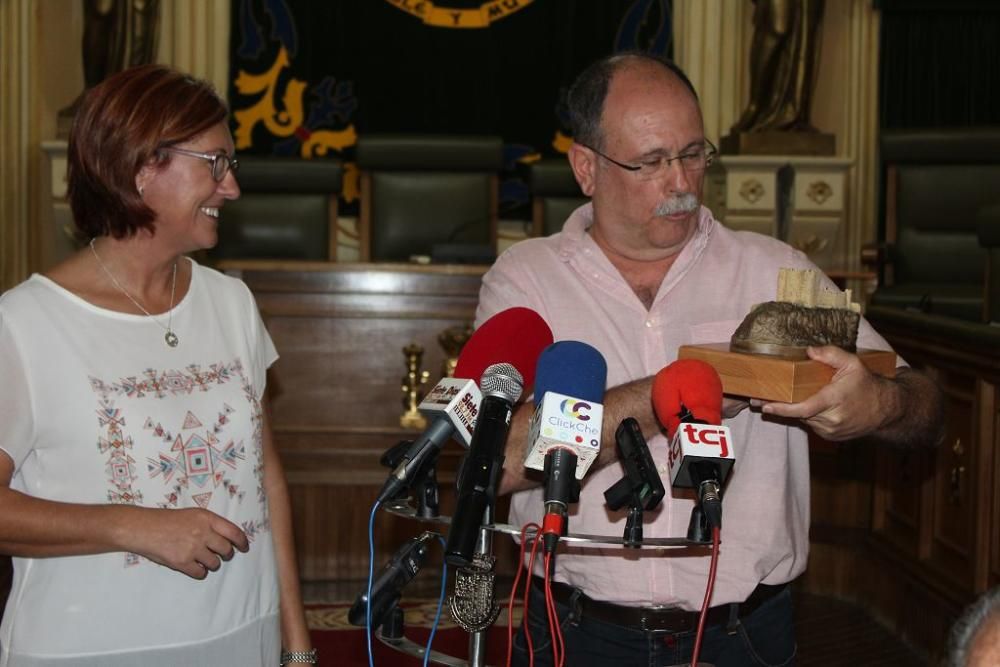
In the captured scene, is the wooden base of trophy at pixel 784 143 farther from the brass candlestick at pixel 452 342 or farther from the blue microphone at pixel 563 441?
the blue microphone at pixel 563 441

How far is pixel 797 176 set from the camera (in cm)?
679

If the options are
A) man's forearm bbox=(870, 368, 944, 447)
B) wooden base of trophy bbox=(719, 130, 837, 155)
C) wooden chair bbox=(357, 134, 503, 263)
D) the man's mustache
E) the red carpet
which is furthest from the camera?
wooden base of trophy bbox=(719, 130, 837, 155)

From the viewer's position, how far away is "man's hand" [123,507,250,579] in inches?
61.3

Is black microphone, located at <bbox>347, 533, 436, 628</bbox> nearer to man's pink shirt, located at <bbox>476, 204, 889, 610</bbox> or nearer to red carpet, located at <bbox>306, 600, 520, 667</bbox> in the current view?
man's pink shirt, located at <bbox>476, 204, 889, 610</bbox>

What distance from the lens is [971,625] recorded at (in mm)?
932

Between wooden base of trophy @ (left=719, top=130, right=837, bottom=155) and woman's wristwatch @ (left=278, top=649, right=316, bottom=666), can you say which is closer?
woman's wristwatch @ (left=278, top=649, right=316, bottom=666)

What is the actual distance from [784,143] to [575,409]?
5940 mm

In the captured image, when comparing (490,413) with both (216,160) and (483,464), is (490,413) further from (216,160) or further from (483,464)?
(216,160)

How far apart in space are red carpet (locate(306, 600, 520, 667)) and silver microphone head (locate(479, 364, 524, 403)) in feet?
7.62

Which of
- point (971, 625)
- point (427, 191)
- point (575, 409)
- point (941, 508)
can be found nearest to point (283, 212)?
point (427, 191)

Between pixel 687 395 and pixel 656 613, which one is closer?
pixel 687 395

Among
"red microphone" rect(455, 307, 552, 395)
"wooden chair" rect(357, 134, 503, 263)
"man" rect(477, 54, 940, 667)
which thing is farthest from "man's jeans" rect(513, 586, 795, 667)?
"wooden chair" rect(357, 134, 503, 263)

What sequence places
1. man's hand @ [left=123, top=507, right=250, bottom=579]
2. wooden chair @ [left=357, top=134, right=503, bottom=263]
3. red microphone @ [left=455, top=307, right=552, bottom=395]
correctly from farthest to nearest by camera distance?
wooden chair @ [left=357, top=134, right=503, bottom=263], man's hand @ [left=123, top=507, right=250, bottom=579], red microphone @ [left=455, top=307, right=552, bottom=395]

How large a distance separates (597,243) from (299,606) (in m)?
0.72
